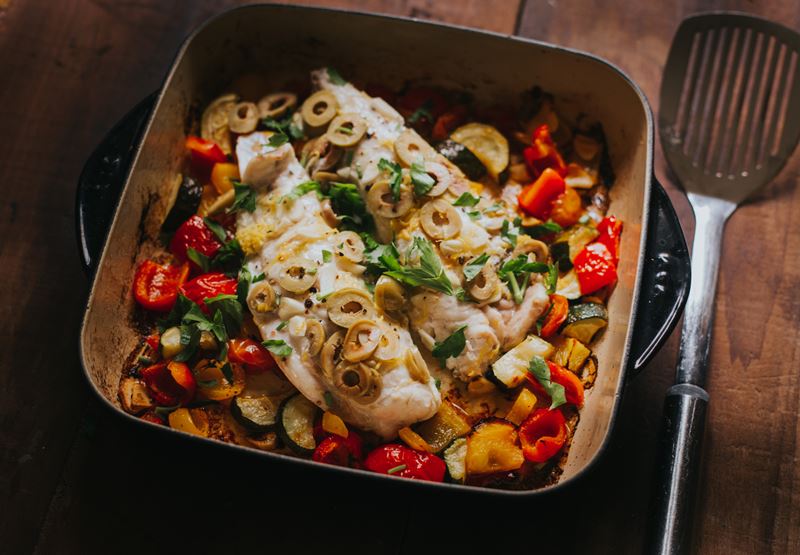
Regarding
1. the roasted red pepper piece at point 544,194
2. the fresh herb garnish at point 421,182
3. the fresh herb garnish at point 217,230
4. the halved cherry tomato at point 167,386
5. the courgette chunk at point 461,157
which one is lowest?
the halved cherry tomato at point 167,386

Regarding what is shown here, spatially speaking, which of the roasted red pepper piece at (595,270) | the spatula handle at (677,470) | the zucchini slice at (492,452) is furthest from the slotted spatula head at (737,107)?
the zucchini slice at (492,452)

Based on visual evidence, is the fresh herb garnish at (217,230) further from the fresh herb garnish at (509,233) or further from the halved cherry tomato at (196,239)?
the fresh herb garnish at (509,233)

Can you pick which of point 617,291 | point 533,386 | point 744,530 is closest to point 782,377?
point 744,530

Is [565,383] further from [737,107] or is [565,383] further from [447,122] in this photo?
[737,107]

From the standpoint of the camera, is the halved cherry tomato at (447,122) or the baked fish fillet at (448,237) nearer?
the baked fish fillet at (448,237)

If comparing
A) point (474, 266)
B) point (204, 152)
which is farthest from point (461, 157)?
point (204, 152)

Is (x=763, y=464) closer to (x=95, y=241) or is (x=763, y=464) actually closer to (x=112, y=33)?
(x=95, y=241)
